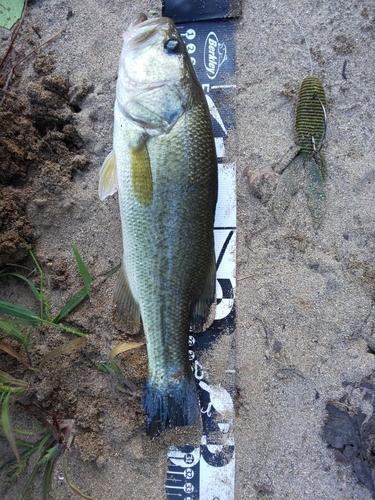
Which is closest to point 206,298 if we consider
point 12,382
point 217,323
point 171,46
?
point 217,323

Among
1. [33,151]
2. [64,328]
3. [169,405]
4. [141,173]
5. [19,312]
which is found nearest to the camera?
[141,173]

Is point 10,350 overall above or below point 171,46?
below

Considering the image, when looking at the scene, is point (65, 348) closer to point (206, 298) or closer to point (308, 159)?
point (206, 298)

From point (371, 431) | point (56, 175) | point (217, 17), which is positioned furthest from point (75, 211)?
point (371, 431)

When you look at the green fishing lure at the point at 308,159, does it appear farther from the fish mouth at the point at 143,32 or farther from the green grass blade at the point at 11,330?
the green grass blade at the point at 11,330

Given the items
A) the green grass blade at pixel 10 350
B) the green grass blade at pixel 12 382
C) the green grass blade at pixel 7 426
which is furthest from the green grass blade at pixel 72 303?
the green grass blade at pixel 7 426

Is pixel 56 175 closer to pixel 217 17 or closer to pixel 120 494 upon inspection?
pixel 217 17
